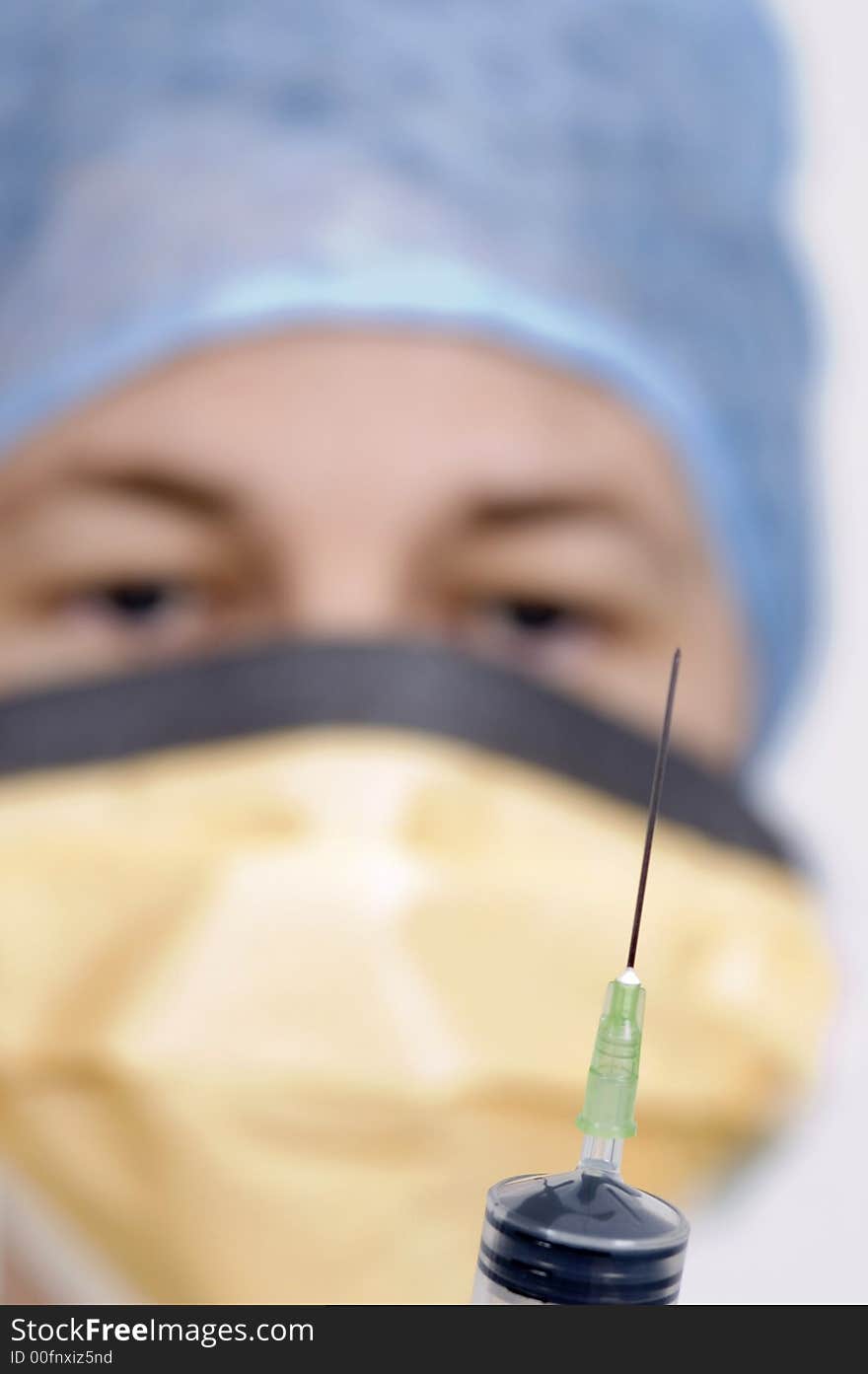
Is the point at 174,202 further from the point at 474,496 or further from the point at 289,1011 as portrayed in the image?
A: the point at 289,1011

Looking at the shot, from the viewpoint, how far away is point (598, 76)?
0.69 m

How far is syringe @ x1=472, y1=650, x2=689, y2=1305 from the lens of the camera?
0.27 m

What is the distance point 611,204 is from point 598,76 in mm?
67

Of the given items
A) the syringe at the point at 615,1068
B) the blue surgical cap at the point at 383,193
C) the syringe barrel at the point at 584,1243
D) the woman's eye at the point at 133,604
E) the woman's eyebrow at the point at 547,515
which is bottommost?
the syringe barrel at the point at 584,1243

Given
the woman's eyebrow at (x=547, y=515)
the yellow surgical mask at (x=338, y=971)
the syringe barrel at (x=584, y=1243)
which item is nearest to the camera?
the syringe barrel at (x=584, y=1243)

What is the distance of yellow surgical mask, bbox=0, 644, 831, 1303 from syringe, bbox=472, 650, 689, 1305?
0.80 ft

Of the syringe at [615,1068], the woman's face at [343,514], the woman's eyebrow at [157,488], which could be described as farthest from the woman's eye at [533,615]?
the syringe at [615,1068]

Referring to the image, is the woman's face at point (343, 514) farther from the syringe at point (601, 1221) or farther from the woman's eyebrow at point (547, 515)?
→ the syringe at point (601, 1221)

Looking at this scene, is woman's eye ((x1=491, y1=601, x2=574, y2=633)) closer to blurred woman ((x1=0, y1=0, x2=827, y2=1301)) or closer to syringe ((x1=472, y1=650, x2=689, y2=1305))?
blurred woman ((x1=0, y1=0, x2=827, y2=1301))

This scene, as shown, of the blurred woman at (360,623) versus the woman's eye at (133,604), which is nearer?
the blurred woman at (360,623)

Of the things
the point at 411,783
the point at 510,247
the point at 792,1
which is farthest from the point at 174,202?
the point at 792,1

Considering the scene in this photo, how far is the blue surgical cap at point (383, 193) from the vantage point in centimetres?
63

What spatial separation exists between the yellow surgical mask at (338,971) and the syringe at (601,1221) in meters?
0.24

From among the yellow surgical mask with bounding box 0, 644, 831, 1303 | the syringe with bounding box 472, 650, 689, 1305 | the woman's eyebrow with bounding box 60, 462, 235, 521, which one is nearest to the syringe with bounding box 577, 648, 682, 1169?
the syringe with bounding box 472, 650, 689, 1305
